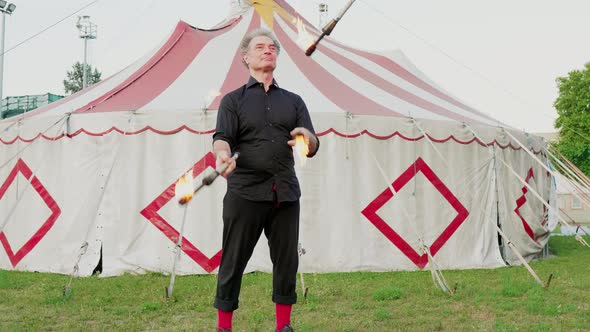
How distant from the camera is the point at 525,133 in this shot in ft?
26.6

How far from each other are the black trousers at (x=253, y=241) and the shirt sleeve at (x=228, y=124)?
269 millimetres

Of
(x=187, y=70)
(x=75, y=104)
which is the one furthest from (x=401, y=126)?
(x=75, y=104)

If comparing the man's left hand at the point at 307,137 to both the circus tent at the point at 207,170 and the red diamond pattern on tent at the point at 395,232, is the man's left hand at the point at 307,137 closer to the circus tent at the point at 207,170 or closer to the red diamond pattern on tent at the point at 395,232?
the circus tent at the point at 207,170

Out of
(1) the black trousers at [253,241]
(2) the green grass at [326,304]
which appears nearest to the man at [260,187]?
(1) the black trousers at [253,241]

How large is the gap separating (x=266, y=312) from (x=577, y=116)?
94.2 ft

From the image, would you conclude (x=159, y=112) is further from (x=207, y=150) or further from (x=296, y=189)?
(x=296, y=189)

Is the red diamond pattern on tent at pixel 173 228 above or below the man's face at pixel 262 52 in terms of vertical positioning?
below

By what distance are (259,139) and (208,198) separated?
3.57 m

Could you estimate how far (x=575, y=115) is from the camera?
2900cm

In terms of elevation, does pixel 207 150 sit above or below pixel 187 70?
below

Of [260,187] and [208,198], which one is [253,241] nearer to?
[260,187]

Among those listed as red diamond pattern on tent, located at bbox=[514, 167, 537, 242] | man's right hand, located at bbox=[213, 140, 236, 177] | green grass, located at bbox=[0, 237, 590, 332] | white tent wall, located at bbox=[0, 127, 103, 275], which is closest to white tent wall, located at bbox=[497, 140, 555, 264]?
red diamond pattern on tent, located at bbox=[514, 167, 537, 242]

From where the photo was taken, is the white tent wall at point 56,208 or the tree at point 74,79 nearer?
the white tent wall at point 56,208

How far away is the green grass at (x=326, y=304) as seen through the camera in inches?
146
